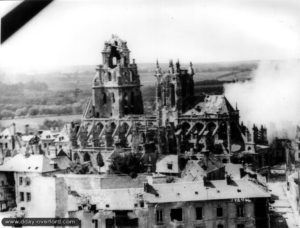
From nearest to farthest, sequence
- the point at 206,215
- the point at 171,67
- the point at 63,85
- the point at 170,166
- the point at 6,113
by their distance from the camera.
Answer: the point at 206,215
the point at 6,113
the point at 63,85
the point at 171,67
the point at 170,166

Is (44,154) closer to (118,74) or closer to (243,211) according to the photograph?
(118,74)

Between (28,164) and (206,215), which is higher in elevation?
(28,164)

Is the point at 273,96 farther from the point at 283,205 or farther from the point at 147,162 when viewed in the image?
the point at 147,162

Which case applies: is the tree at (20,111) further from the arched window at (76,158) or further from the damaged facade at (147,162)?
the arched window at (76,158)

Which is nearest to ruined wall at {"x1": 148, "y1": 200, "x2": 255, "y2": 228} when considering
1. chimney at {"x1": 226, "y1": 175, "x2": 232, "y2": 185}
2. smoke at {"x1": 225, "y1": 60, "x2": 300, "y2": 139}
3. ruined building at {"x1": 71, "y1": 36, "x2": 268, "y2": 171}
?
chimney at {"x1": 226, "y1": 175, "x2": 232, "y2": 185}

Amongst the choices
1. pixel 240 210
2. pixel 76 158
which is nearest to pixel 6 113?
pixel 76 158

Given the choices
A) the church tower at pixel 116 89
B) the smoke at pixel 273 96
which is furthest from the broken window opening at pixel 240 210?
the church tower at pixel 116 89
